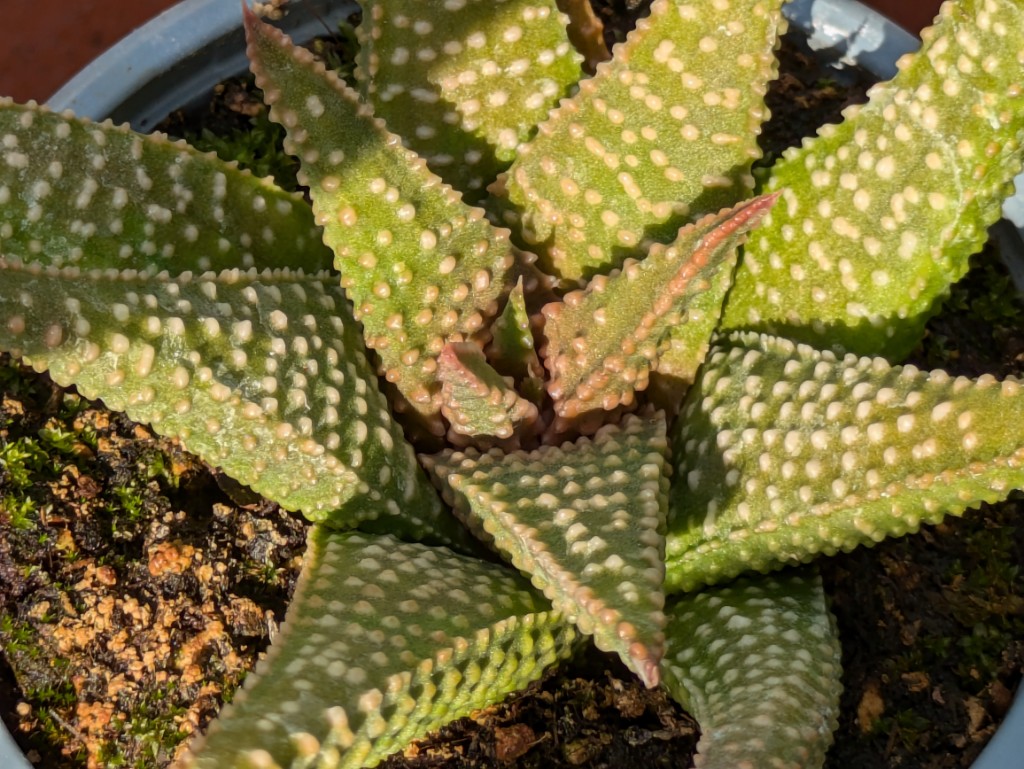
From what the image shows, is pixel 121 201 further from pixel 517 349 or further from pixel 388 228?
pixel 517 349

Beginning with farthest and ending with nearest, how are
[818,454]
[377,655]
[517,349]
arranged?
[517,349]
[818,454]
[377,655]

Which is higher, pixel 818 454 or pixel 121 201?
pixel 121 201

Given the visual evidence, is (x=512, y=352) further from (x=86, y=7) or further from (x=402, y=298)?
(x=86, y=7)

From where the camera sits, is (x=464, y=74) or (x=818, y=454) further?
(x=464, y=74)

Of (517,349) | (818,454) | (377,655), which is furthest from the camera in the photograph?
(517,349)

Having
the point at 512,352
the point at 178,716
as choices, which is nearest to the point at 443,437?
the point at 512,352

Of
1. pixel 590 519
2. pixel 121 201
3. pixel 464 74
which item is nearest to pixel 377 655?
pixel 590 519

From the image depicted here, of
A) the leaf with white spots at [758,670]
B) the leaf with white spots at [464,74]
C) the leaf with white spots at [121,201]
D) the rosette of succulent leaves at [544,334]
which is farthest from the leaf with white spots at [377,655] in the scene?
the leaf with white spots at [464,74]

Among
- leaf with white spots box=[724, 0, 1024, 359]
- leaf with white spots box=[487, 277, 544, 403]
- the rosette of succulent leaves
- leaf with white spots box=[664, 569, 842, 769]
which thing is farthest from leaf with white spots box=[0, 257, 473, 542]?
leaf with white spots box=[724, 0, 1024, 359]

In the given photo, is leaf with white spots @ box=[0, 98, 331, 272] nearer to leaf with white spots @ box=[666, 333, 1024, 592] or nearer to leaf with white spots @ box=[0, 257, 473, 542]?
leaf with white spots @ box=[0, 257, 473, 542]
